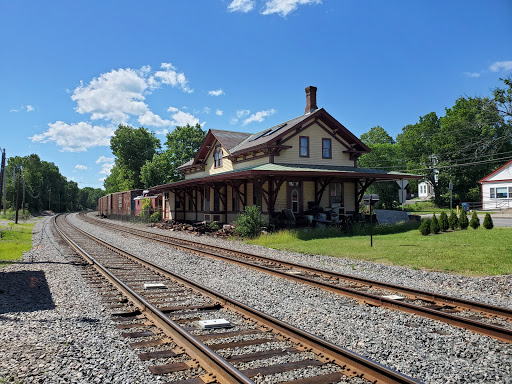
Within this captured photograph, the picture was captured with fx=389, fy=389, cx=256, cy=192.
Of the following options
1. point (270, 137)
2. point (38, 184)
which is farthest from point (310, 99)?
point (38, 184)

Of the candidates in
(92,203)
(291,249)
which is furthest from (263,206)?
(92,203)

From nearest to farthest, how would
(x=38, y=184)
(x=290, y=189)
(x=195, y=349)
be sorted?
1. (x=195, y=349)
2. (x=290, y=189)
3. (x=38, y=184)

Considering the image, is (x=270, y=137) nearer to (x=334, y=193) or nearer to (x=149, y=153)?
(x=334, y=193)

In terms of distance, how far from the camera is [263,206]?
77.5ft

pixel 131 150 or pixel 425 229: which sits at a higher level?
pixel 131 150

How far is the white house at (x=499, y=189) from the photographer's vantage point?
39.6 metres

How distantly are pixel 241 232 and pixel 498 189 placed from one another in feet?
108

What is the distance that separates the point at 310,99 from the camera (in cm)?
2775

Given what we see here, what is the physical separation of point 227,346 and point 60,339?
2.32 m

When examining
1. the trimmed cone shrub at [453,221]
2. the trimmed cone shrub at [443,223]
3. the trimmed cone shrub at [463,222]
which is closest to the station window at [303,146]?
the trimmed cone shrub at [443,223]

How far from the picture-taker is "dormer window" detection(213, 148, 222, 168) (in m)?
30.5

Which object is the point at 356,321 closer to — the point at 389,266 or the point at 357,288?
the point at 357,288

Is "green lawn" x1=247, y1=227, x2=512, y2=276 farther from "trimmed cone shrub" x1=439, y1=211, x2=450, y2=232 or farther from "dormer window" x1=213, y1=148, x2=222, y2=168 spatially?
"dormer window" x1=213, y1=148, x2=222, y2=168

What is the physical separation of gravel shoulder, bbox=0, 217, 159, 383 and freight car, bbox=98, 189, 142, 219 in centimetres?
3654
